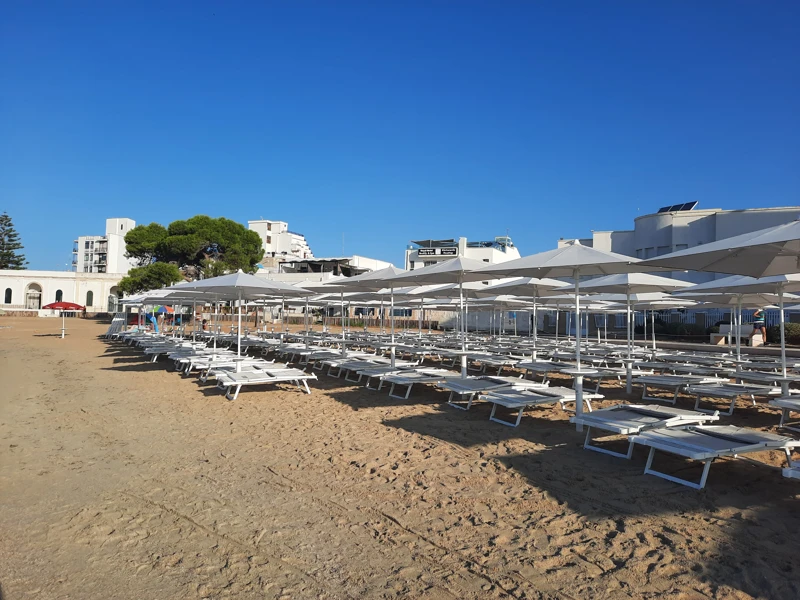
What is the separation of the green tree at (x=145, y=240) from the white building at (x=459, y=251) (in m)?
21.7

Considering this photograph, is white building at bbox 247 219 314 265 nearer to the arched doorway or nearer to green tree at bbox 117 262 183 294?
the arched doorway

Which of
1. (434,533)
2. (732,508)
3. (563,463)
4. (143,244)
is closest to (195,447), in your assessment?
(434,533)

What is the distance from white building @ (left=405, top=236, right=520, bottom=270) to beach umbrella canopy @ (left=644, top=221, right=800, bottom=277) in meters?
43.0

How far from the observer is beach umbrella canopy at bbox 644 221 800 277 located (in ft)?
13.3

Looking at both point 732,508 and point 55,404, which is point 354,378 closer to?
point 55,404

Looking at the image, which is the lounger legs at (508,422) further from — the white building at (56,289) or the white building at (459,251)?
the white building at (56,289)

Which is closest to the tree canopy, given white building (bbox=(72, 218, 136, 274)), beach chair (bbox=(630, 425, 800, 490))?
white building (bbox=(72, 218, 136, 274))

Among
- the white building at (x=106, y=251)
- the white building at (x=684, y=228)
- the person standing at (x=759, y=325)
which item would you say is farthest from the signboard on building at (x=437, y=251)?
the white building at (x=106, y=251)

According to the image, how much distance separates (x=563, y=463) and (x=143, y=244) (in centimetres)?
4342

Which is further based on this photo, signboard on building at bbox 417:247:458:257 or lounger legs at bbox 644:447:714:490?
signboard on building at bbox 417:247:458:257

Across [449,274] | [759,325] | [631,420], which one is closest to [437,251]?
[759,325]

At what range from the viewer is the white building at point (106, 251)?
7044cm

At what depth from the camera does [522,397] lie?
662 centimetres

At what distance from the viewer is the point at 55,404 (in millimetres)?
8062
